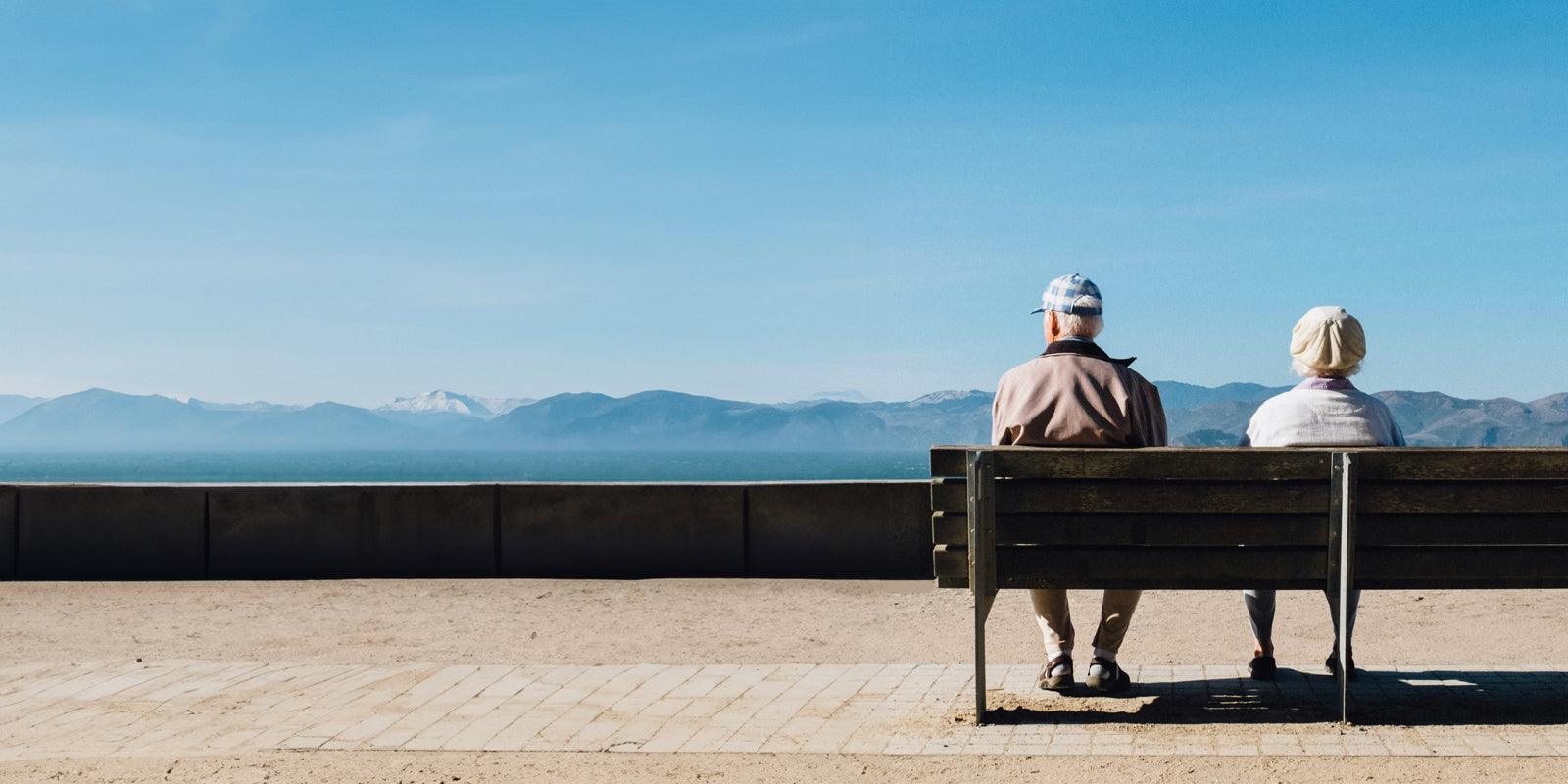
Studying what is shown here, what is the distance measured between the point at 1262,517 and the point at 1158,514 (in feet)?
1.11

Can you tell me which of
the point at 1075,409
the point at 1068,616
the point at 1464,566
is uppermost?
the point at 1075,409

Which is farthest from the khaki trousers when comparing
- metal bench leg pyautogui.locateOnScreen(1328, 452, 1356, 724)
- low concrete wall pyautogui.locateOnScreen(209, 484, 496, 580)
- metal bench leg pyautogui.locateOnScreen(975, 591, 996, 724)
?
low concrete wall pyautogui.locateOnScreen(209, 484, 496, 580)

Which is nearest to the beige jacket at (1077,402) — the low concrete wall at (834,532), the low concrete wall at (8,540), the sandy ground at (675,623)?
the sandy ground at (675,623)

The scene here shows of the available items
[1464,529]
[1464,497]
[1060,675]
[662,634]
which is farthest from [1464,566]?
[662,634]

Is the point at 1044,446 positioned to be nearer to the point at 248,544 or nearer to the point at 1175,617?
the point at 1175,617

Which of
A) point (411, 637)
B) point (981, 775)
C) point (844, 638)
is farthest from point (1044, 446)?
point (411, 637)

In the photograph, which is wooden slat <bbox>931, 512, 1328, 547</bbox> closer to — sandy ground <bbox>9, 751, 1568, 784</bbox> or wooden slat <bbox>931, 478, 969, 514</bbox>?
wooden slat <bbox>931, 478, 969, 514</bbox>

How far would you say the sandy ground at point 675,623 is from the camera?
24.9 feet

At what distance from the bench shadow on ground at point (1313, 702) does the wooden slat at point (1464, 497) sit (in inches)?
28.6

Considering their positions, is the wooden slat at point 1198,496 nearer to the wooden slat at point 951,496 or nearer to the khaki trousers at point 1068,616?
the wooden slat at point 951,496

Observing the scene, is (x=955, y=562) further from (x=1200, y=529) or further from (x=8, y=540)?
A: (x=8, y=540)

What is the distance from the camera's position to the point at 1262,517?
5020 millimetres

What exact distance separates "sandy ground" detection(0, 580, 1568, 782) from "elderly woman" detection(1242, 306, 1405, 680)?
3.87ft

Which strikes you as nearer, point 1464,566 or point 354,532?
point 1464,566
